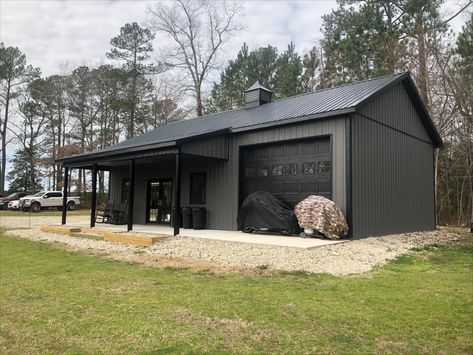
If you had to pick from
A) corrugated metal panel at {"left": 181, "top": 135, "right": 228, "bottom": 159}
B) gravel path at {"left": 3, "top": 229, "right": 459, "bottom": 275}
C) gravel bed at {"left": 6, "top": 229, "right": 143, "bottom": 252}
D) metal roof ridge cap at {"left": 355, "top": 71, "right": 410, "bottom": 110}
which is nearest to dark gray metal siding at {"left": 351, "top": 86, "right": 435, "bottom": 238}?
metal roof ridge cap at {"left": 355, "top": 71, "right": 410, "bottom": 110}

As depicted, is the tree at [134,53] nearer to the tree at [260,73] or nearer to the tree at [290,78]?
the tree at [260,73]

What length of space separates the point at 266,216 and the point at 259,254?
304 cm

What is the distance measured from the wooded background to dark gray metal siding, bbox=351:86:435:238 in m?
5.79

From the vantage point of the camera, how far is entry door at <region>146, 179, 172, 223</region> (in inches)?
590

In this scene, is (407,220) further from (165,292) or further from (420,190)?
(165,292)

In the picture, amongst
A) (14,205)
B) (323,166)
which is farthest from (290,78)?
(14,205)

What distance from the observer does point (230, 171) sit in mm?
12438

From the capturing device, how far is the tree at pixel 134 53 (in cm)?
3167

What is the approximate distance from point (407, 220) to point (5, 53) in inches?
1374

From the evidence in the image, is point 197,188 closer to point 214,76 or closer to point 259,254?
point 259,254

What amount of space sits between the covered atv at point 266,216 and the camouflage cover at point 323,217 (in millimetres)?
525

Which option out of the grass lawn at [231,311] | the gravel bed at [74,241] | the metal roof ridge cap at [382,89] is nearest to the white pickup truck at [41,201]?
the gravel bed at [74,241]

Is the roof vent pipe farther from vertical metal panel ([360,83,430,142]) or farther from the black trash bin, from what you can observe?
the black trash bin

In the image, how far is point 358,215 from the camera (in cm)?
983
